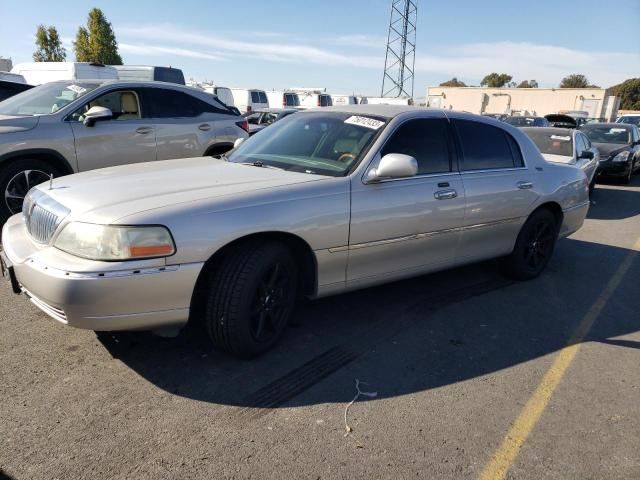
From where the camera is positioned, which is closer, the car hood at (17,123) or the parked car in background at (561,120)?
the car hood at (17,123)

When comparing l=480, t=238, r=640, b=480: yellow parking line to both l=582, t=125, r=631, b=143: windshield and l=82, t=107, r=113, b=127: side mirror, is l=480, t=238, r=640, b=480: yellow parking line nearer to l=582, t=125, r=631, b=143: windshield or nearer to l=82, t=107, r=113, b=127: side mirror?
l=82, t=107, r=113, b=127: side mirror

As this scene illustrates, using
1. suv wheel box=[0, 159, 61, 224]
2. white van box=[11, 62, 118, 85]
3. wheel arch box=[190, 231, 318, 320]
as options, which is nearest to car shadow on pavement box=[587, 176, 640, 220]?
wheel arch box=[190, 231, 318, 320]

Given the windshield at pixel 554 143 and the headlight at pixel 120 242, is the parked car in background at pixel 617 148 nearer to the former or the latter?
the windshield at pixel 554 143

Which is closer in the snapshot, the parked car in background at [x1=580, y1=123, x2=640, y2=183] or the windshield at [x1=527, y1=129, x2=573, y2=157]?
the windshield at [x1=527, y1=129, x2=573, y2=157]

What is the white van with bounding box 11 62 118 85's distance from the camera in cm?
1249

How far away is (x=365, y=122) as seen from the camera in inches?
158

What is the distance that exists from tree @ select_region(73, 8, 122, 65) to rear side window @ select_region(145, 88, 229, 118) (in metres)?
34.3

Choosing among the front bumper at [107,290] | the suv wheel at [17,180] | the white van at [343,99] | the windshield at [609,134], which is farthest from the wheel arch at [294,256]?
the white van at [343,99]

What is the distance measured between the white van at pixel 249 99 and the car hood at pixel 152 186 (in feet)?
76.4

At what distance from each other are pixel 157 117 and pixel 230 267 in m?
4.42

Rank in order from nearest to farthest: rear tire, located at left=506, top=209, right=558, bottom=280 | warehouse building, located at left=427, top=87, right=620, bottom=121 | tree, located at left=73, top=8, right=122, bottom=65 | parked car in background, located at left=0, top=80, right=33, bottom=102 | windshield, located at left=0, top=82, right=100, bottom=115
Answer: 1. rear tire, located at left=506, top=209, right=558, bottom=280
2. windshield, located at left=0, top=82, right=100, bottom=115
3. parked car in background, located at left=0, top=80, right=33, bottom=102
4. tree, located at left=73, top=8, right=122, bottom=65
5. warehouse building, located at left=427, top=87, right=620, bottom=121

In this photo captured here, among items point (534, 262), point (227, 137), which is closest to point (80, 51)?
point (227, 137)

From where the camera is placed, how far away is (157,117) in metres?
6.73

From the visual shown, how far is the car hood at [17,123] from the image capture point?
5547 millimetres
